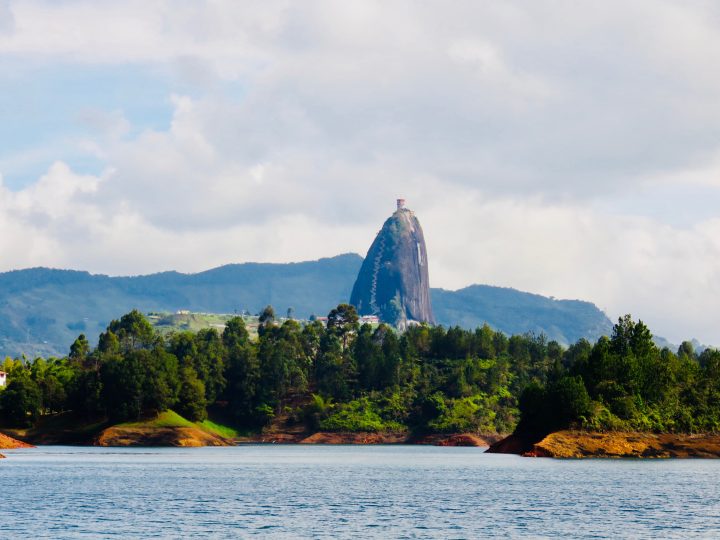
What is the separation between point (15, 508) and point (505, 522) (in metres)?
41.6

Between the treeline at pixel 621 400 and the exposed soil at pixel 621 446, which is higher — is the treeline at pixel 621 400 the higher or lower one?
the higher one

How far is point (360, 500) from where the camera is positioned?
350 ft

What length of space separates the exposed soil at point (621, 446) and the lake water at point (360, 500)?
14528 millimetres

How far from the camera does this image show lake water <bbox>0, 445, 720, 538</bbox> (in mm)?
83188

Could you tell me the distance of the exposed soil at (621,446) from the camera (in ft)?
603

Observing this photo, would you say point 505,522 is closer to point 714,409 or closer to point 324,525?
point 324,525

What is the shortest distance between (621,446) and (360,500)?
89.5 metres

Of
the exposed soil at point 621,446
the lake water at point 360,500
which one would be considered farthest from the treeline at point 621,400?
the lake water at point 360,500

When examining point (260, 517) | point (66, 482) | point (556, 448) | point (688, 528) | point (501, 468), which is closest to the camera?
point (688, 528)

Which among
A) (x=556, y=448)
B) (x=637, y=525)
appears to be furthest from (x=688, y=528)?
(x=556, y=448)

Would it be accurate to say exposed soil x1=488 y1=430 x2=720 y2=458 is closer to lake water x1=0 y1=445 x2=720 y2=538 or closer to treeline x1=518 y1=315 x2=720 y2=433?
treeline x1=518 y1=315 x2=720 y2=433

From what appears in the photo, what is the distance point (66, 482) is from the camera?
5002 inches

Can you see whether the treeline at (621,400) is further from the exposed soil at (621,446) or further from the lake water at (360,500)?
the lake water at (360,500)

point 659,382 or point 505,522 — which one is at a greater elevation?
point 659,382
